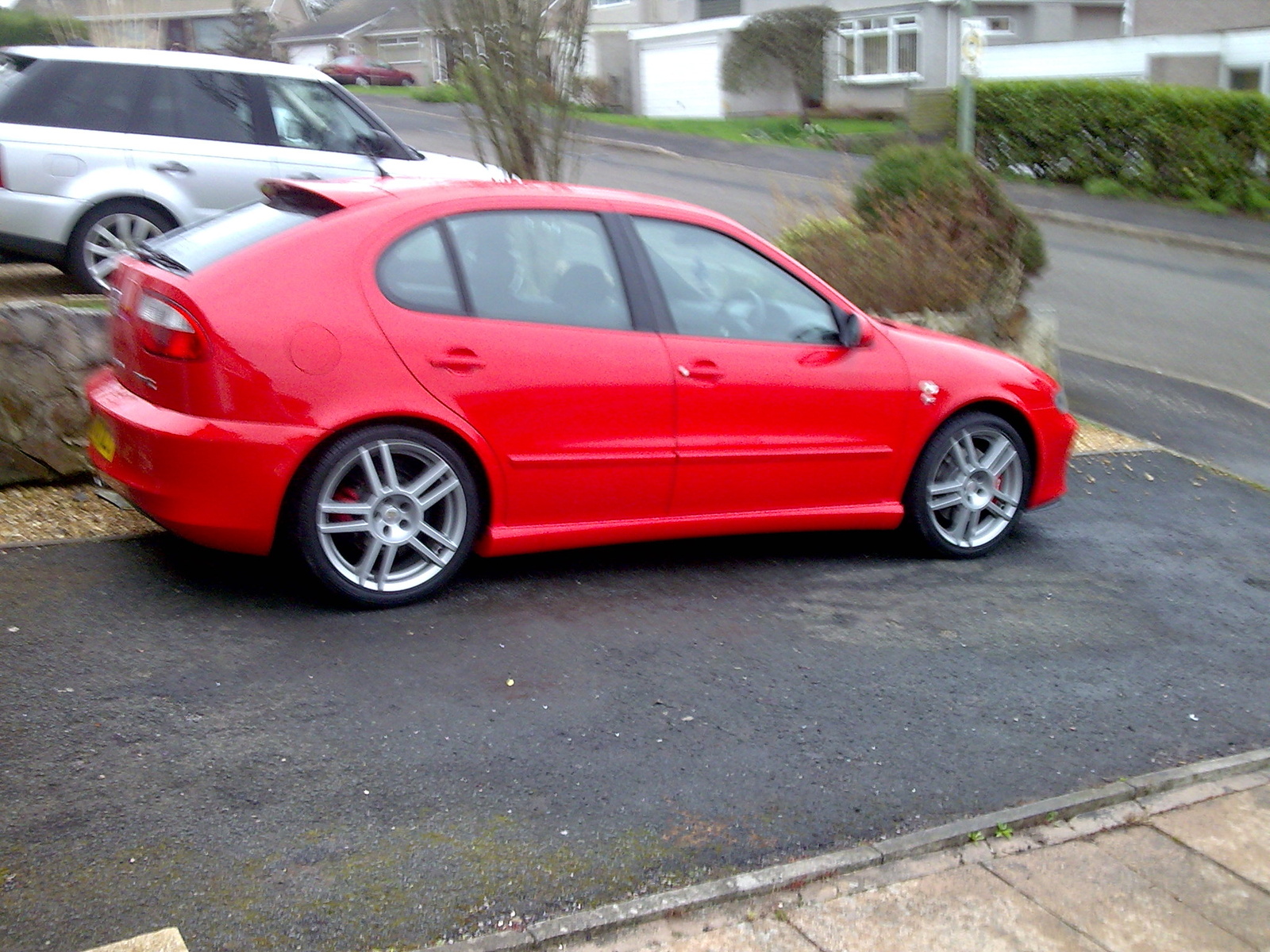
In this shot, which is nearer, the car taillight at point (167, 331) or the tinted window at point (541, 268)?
the car taillight at point (167, 331)

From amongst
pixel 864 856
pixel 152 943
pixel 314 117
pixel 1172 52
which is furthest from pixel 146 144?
pixel 1172 52

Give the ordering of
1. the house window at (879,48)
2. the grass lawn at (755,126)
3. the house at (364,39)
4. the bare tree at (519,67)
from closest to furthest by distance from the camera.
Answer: the bare tree at (519,67), the grass lawn at (755,126), the house window at (879,48), the house at (364,39)

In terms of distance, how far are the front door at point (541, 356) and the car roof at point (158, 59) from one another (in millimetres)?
5348

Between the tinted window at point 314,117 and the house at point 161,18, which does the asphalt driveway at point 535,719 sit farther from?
the house at point 161,18

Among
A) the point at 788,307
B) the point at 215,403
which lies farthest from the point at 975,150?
the point at 215,403

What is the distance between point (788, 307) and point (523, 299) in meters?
1.28

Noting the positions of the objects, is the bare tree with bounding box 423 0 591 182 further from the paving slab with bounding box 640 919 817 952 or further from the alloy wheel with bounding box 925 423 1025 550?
the paving slab with bounding box 640 919 817 952

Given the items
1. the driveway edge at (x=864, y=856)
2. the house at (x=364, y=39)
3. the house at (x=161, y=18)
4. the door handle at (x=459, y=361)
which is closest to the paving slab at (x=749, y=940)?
the driveway edge at (x=864, y=856)

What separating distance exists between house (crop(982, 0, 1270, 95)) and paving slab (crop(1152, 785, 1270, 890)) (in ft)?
94.5

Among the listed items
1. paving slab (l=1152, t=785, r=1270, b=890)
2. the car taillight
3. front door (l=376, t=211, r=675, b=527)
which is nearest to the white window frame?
front door (l=376, t=211, r=675, b=527)

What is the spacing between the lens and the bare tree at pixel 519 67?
9.97 m

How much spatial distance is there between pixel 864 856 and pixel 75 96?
8098mm

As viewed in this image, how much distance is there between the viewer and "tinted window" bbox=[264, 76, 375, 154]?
1020 centimetres

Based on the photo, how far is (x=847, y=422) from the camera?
612cm
